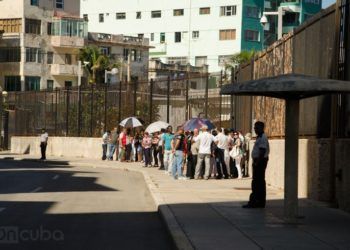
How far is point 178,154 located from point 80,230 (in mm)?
14379

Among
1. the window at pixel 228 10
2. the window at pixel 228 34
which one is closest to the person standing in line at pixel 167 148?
the window at pixel 228 34

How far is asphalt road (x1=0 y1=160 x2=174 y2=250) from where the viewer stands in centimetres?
1219

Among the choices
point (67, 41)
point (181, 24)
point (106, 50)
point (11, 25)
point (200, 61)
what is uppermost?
point (181, 24)

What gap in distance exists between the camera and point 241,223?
13812mm

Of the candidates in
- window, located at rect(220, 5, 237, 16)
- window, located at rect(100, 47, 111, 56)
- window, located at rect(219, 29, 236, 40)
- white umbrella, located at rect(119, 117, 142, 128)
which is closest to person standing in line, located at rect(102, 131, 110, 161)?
white umbrella, located at rect(119, 117, 142, 128)

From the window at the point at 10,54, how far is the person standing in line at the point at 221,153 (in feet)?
191

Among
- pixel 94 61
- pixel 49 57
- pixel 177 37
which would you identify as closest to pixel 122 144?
pixel 94 61

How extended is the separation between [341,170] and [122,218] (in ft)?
14.5

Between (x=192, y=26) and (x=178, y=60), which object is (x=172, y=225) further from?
(x=178, y=60)

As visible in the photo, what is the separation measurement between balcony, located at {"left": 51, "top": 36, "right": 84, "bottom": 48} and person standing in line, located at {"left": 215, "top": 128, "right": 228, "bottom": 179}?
198 feet

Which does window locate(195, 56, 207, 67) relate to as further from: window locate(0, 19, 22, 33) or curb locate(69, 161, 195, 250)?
curb locate(69, 161, 195, 250)

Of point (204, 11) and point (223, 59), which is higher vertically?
point (204, 11)

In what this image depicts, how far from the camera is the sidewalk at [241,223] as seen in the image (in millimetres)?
11294

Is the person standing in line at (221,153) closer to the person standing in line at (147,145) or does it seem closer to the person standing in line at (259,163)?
the person standing in line at (147,145)
